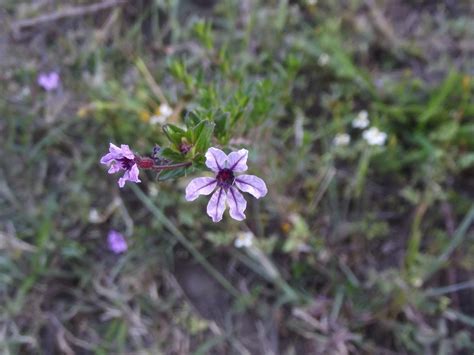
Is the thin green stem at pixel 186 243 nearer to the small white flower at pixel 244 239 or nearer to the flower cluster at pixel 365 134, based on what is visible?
the small white flower at pixel 244 239

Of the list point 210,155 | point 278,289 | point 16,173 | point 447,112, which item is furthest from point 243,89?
point 16,173

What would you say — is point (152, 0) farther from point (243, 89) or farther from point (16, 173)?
point (243, 89)

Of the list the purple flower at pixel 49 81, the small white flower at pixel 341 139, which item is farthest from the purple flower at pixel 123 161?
the purple flower at pixel 49 81

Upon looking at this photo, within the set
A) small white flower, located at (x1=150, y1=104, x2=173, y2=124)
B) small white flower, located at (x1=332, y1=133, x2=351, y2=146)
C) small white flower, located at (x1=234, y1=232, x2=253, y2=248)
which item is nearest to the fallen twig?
small white flower, located at (x1=150, y1=104, x2=173, y2=124)

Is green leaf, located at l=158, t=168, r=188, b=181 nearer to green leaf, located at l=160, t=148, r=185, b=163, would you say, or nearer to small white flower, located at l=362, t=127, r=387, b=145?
green leaf, located at l=160, t=148, r=185, b=163

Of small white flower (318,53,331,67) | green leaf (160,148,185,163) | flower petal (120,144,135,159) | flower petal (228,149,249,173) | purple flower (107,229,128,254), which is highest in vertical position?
small white flower (318,53,331,67)
